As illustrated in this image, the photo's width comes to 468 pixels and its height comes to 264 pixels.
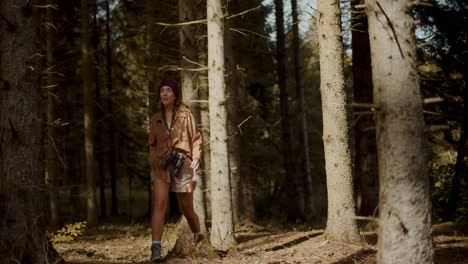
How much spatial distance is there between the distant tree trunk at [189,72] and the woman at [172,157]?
1448mm

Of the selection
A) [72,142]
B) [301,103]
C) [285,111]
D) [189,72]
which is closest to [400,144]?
[189,72]

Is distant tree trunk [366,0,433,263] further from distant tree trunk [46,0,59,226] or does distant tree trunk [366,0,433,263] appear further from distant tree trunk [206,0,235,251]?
distant tree trunk [46,0,59,226]

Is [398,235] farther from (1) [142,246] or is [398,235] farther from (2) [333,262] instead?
(1) [142,246]

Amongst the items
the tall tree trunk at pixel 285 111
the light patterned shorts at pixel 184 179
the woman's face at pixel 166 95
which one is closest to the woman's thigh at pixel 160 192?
the light patterned shorts at pixel 184 179

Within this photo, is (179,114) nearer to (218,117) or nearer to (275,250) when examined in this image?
(218,117)

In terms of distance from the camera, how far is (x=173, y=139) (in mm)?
6215

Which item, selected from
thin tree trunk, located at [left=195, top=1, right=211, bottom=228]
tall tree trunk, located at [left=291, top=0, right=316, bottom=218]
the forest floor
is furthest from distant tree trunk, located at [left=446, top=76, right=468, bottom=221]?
tall tree trunk, located at [left=291, top=0, right=316, bottom=218]

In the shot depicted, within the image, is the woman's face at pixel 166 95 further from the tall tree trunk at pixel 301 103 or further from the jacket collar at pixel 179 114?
the tall tree trunk at pixel 301 103

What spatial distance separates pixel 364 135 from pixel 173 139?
21.8 feet

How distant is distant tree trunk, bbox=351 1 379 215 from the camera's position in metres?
11.2

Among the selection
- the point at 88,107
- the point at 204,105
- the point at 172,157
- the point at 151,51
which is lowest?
the point at 172,157

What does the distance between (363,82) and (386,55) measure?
753cm

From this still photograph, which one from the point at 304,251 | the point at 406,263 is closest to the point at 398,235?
the point at 406,263

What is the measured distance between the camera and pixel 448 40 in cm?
1156
